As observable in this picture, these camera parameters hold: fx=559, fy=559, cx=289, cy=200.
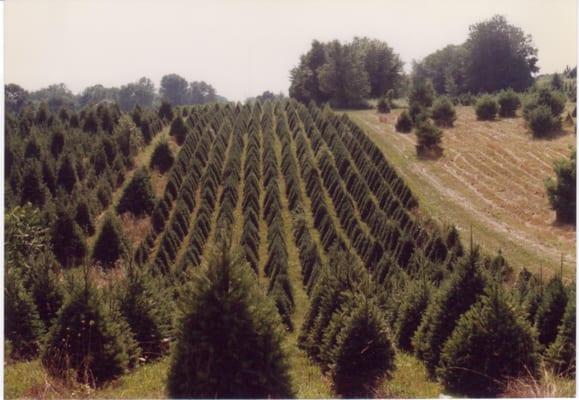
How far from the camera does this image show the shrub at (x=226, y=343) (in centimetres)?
847

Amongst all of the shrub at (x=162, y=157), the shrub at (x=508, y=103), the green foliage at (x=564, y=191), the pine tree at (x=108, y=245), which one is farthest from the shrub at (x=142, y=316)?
the shrub at (x=508, y=103)

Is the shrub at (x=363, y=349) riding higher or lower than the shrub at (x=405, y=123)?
lower

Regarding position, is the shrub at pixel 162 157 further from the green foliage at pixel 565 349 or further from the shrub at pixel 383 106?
the green foliage at pixel 565 349

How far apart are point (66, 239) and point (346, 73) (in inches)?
1841

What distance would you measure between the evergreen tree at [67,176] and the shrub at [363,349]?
1082 inches

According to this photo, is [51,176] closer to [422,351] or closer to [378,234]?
[378,234]

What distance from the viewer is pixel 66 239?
86.4 feet

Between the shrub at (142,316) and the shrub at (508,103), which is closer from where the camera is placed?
the shrub at (142,316)

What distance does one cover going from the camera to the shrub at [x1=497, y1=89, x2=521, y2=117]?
5038cm

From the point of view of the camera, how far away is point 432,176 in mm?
34750

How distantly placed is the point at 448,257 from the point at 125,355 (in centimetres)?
1390

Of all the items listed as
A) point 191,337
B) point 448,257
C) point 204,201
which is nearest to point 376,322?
point 191,337

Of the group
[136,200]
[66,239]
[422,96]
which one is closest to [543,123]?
[422,96]

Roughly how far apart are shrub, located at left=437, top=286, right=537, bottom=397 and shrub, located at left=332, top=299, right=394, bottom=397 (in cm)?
137
